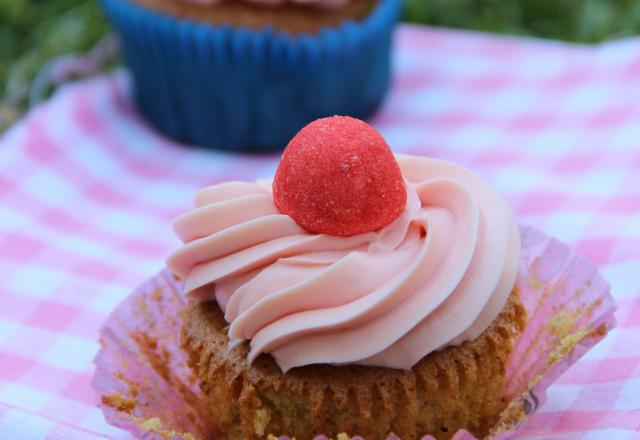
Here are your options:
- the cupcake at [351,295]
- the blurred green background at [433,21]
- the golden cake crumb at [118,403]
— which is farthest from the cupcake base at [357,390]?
the blurred green background at [433,21]

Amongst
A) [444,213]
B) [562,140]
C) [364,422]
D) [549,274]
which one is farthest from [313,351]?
[562,140]

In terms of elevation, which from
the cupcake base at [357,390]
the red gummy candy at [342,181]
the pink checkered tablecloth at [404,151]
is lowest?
the pink checkered tablecloth at [404,151]

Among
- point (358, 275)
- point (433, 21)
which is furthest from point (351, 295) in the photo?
point (433, 21)

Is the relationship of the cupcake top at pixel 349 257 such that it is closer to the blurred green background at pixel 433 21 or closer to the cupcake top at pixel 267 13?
the cupcake top at pixel 267 13

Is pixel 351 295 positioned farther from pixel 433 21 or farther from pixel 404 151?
pixel 433 21

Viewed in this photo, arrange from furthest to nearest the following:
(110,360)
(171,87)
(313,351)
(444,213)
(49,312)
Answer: (171,87), (49,312), (110,360), (444,213), (313,351)

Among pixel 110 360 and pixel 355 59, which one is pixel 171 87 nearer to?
pixel 355 59

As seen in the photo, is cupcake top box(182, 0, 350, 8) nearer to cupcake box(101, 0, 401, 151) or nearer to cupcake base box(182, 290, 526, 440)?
cupcake box(101, 0, 401, 151)
